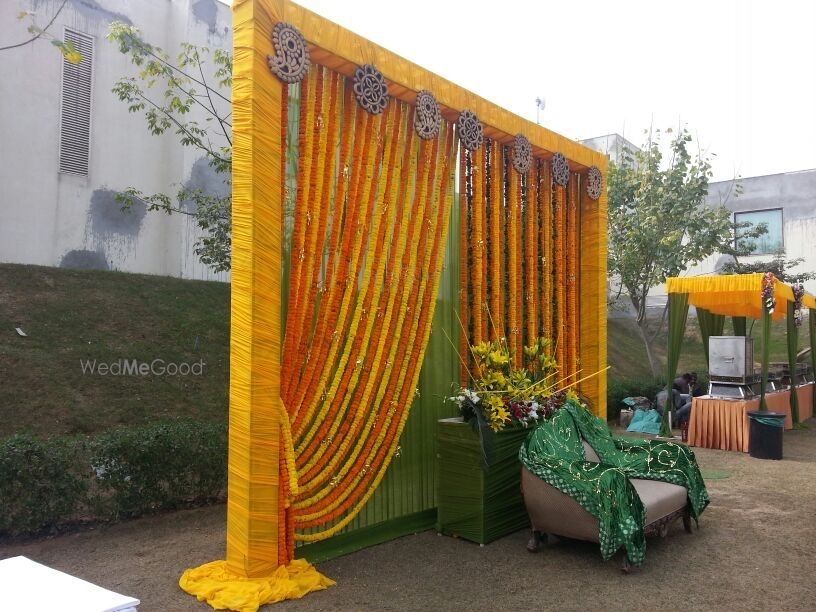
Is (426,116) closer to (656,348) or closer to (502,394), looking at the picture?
(502,394)

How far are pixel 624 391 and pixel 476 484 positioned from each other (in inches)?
297

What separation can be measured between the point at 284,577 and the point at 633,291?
10.7 metres

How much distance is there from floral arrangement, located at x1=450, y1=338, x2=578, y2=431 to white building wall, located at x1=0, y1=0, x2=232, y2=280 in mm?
7745

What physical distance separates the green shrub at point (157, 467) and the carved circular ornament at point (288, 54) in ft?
9.18

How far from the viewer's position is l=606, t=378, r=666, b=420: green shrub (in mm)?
10875

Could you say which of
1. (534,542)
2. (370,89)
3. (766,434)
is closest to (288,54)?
(370,89)

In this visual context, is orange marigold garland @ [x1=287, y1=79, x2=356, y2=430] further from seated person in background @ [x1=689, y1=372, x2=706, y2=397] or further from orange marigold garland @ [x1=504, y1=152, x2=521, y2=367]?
seated person in background @ [x1=689, y1=372, x2=706, y2=397]

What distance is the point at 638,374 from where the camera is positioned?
1684 cm

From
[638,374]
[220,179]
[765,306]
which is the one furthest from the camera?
[638,374]

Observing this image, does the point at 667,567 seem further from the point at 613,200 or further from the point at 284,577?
the point at 613,200

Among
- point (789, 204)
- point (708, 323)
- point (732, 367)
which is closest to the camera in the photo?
point (732, 367)

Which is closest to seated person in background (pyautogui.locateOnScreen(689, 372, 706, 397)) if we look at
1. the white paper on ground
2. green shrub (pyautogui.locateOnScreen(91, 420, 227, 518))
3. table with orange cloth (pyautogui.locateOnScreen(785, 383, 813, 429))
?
table with orange cloth (pyautogui.locateOnScreen(785, 383, 813, 429))

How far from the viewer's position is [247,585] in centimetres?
344

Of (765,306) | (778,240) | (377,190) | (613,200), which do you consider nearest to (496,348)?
(377,190)
